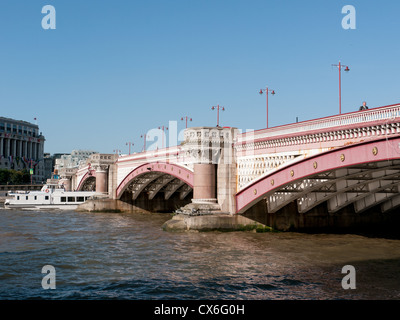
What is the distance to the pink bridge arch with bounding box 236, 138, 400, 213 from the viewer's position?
18609 millimetres

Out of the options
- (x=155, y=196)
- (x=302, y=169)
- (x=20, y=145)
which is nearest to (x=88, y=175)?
(x=155, y=196)

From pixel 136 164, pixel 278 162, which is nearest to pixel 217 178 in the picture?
pixel 278 162

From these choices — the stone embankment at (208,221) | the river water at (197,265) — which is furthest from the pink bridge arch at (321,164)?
the river water at (197,265)

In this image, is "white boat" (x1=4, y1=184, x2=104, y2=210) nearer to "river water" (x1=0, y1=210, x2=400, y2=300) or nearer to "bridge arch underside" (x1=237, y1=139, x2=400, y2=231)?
"river water" (x1=0, y1=210, x2=400, y2=300)

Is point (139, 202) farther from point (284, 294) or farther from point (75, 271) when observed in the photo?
point (284, 294)

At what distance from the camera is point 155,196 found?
2179 inches

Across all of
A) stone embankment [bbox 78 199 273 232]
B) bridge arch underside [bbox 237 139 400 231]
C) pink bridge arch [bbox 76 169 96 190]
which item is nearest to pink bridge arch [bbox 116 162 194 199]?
stone embankment [bbox 78 199 273 232]

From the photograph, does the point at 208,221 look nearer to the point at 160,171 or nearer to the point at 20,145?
the point at 160,171

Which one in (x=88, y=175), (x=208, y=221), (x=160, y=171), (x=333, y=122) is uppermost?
(x=333, y=122)

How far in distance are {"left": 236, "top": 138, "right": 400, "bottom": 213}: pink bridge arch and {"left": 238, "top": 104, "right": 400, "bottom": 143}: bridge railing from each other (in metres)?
1.03

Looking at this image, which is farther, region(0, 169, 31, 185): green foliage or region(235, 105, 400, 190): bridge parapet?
region(0, 169, 31, 185): green foliage

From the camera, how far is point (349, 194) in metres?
28.5

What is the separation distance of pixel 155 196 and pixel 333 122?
36213 mm

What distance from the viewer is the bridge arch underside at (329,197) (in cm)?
2323
